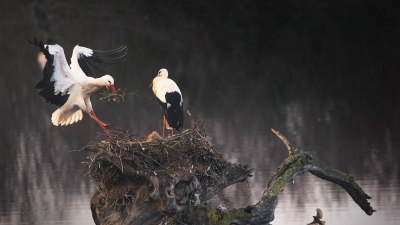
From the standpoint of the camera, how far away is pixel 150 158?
9.94m

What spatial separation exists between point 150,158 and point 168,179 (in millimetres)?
249

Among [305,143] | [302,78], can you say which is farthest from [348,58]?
[305,143]

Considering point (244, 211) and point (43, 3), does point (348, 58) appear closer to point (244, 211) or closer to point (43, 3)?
point (43, 3)

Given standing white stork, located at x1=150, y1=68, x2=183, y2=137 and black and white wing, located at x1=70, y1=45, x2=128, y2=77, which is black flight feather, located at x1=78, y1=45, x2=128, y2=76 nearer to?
black and white wing, located at x1=70, y1=45, x2=128, y2=77

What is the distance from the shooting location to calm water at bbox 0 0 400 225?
14.7 metres

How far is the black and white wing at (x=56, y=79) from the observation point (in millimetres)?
11422

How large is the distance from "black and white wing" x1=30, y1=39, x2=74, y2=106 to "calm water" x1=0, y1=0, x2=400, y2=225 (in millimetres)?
1087

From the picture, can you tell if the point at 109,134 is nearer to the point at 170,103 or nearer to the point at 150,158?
the point at 150,158

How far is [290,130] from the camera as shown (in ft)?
62.1

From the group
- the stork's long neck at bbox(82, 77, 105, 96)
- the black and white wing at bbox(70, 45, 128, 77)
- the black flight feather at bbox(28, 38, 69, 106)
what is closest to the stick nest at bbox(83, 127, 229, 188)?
the stork's long neck at bbox(82, 77, 105, 96)

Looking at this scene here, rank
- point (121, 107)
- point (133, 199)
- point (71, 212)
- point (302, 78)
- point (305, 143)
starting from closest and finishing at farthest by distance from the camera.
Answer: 1. point (133, 199)
2. point (71, 212)
3. point (305, 143)
4. point (121, 107)
5. point (302, 78)

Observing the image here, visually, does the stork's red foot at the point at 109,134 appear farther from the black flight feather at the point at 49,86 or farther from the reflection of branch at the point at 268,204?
the black flight feather at the point at 49,86

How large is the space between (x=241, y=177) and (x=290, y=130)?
27.7ft

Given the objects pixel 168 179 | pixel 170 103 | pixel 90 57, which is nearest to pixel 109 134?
pixel 168 179
